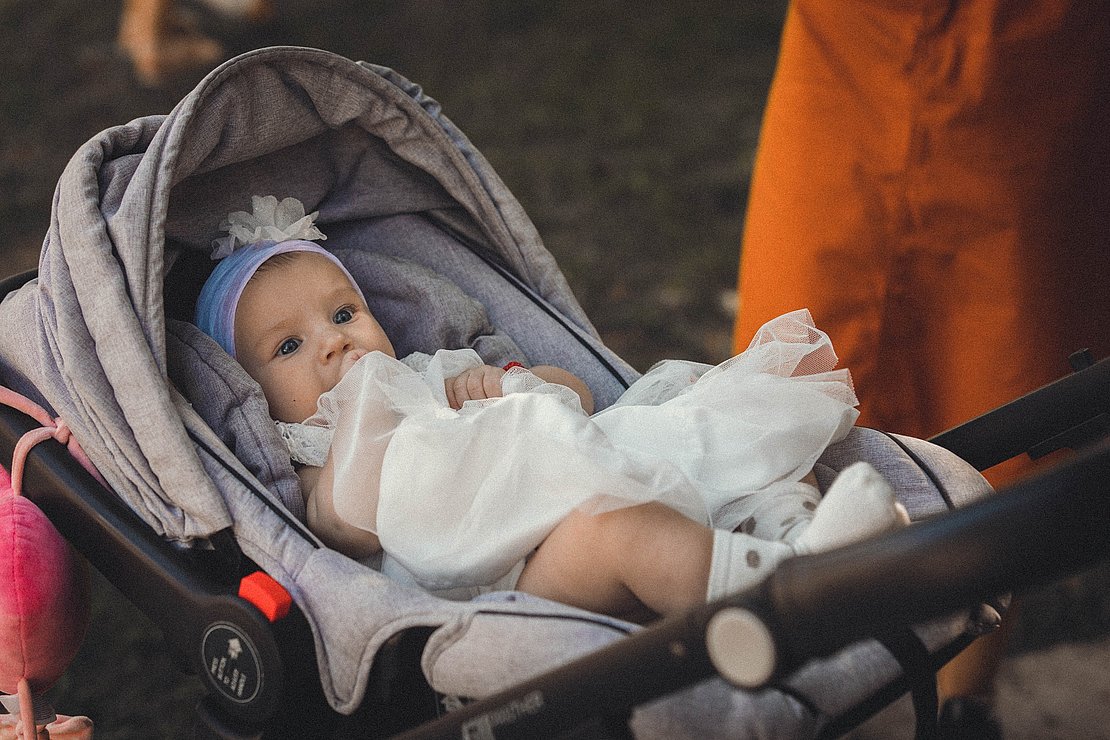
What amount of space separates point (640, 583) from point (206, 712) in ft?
1.85

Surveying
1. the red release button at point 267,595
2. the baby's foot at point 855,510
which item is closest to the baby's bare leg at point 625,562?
the baby's foot at point 855,510

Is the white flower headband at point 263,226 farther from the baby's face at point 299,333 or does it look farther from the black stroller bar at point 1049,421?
the black stroller bar at point 1049,421

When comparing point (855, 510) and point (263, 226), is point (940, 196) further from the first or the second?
point (263, 226)

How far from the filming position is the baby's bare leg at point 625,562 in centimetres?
123

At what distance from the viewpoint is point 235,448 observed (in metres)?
1.57

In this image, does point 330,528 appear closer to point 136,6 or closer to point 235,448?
point 235,448

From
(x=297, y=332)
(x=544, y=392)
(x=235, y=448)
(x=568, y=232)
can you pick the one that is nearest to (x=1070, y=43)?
(x=544, y=392)

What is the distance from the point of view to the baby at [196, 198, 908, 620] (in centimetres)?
123

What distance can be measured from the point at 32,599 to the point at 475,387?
0.67 metres

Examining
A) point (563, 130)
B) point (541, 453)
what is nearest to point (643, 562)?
point (541, 453)

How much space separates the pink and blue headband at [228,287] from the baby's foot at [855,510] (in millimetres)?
967

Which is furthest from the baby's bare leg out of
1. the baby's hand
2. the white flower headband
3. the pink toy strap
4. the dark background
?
the dark background

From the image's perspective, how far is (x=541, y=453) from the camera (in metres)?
1.34

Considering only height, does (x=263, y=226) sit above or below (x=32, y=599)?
above
